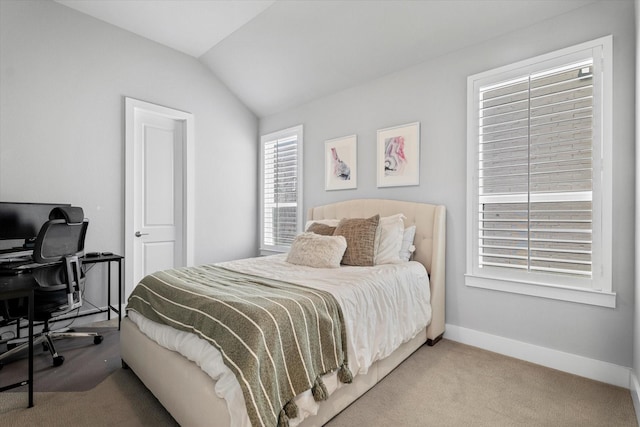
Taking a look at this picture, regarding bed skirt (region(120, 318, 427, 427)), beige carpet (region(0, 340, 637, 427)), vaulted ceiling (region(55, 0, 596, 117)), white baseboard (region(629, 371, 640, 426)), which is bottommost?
beige carpet (region(0, 340, 637, 427))

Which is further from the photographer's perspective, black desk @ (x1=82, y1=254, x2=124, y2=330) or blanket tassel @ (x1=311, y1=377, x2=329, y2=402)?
black desk @ (x1=82, y1=254, x2=124, y2=330)

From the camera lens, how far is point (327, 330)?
5.14 feet

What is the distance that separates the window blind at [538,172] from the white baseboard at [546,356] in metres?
0.59

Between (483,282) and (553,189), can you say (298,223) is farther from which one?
(553,189)

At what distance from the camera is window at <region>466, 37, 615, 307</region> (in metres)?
2.12

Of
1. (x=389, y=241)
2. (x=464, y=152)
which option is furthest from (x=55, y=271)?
(x=464, y=152)

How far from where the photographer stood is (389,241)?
2734mm

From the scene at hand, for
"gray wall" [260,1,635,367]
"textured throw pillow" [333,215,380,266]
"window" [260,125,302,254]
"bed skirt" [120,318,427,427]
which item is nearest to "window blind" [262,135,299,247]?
"window" [260,125,302,254]

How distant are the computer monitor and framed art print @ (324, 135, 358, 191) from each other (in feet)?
8.86

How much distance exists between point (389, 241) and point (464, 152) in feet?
3.32

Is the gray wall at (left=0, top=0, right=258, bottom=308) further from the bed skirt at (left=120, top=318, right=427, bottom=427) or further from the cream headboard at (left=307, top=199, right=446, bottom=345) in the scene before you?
the cream headboard at (left=307, top=199, right=446, bottom=345)

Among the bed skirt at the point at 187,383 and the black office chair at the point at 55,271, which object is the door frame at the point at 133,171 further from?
the bed skirt at the point at 187,383

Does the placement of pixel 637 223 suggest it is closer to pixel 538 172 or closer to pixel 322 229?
pixel 538 172

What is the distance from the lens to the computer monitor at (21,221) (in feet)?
8.29
